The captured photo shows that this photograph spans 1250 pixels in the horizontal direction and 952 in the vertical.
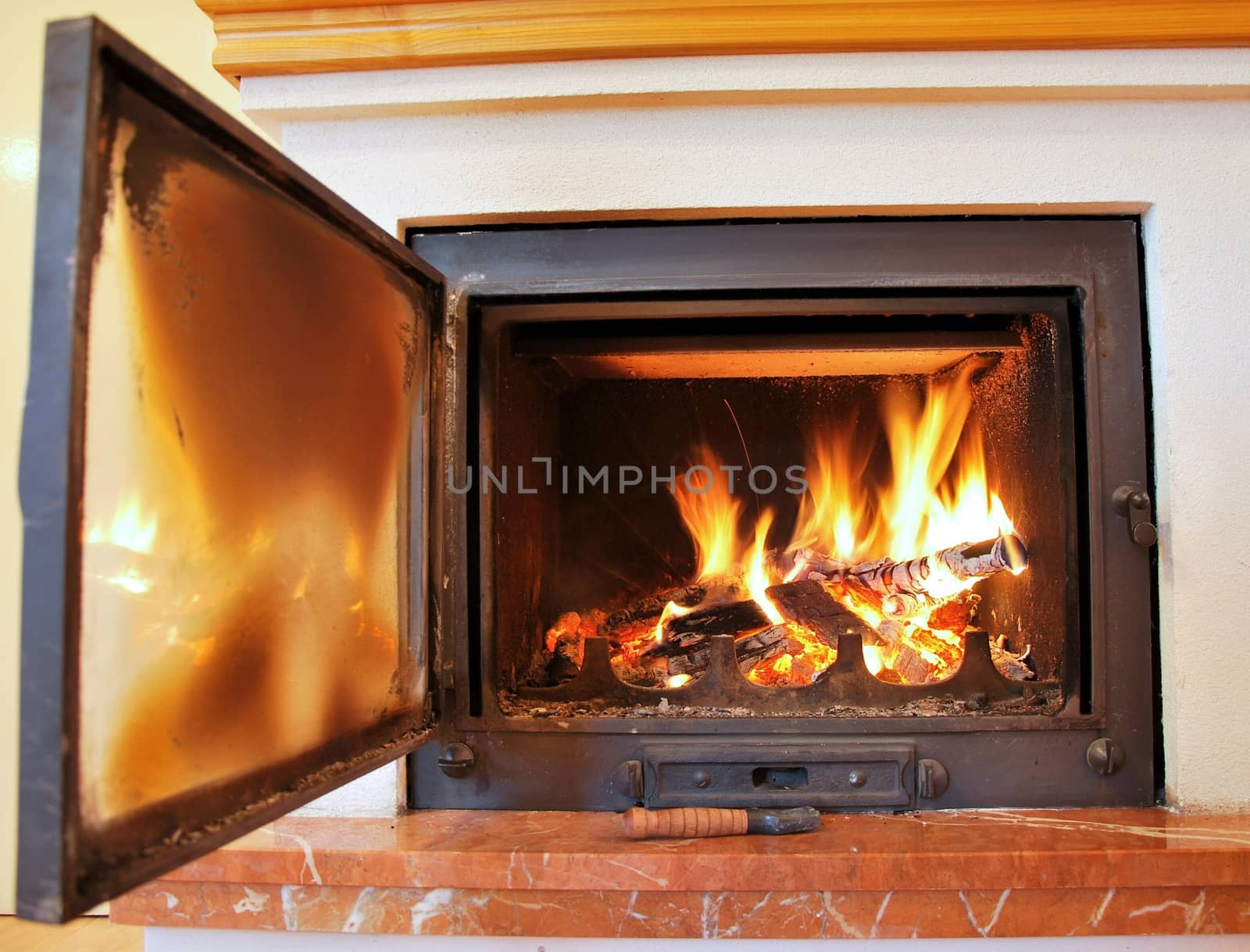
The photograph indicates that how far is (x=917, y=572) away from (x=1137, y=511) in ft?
0.97

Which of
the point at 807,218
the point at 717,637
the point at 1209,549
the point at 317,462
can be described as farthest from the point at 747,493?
the point at 317,462

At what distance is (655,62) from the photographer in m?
1.03

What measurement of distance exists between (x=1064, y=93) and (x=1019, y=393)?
0.39 meters

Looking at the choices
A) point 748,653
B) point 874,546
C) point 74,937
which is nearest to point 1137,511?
point 874,546

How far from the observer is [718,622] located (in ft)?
4.02

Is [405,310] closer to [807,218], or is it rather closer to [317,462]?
[317,462]

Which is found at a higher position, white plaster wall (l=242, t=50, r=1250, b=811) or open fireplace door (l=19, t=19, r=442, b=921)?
white plaster wall (l=242, t=50, r=1250, b=811)

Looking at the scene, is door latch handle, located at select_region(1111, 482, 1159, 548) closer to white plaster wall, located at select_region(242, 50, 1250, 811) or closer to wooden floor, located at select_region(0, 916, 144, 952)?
white plaster wall, located at select_region(242, 50, 1250, 811)

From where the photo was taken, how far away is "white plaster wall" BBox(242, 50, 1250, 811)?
101 cm

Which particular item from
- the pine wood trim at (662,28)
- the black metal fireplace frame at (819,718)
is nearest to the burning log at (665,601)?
the black metal fireplace frame at (819,718)

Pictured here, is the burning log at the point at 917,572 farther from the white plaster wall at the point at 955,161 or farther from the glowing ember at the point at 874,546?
the white plaster wall at the point at 955,161

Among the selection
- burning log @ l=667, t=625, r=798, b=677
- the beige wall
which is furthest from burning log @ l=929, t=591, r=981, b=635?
the beige wall

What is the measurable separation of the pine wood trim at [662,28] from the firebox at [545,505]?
21cm

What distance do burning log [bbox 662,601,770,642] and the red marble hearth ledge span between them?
343mm
